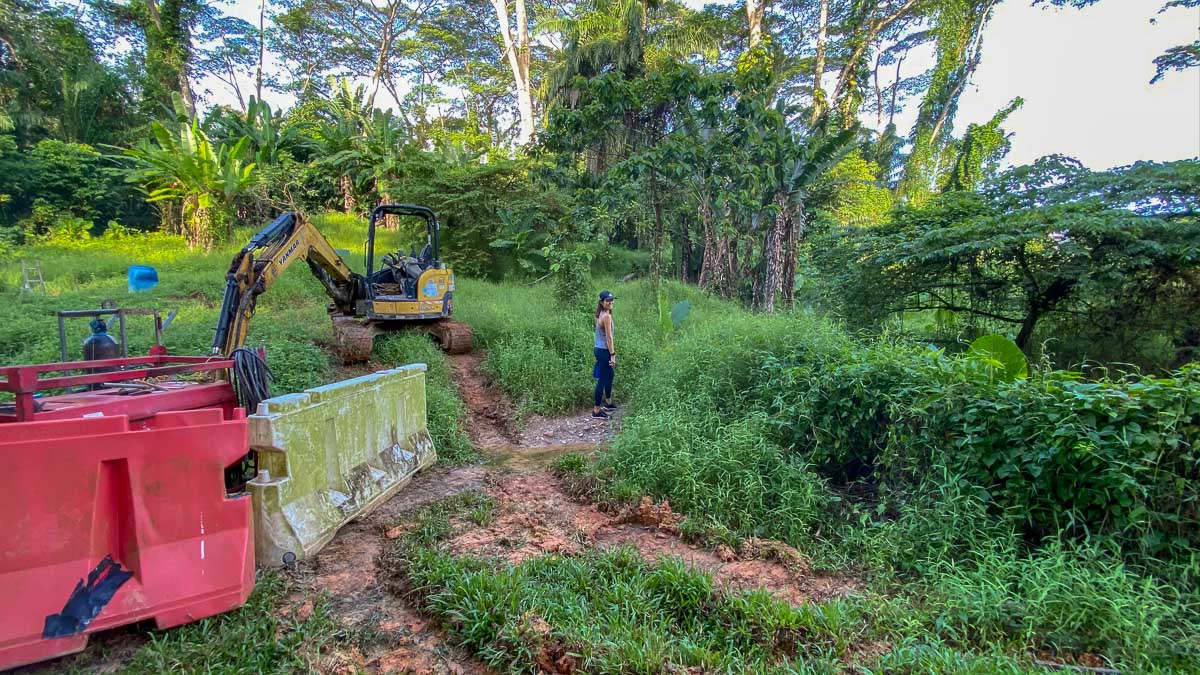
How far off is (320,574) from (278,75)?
34404 millimetres

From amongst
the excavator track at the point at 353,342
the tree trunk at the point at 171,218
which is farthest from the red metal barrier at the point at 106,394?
the tree trunk at the point at 171,218

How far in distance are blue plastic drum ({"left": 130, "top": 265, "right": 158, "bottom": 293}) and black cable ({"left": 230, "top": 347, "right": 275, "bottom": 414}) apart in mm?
9044

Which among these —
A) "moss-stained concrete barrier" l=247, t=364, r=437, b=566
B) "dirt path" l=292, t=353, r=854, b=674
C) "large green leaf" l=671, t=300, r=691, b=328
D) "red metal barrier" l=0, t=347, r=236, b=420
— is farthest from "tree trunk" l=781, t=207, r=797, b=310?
"red metal barrier" l=0, t=347, r=236, b=420

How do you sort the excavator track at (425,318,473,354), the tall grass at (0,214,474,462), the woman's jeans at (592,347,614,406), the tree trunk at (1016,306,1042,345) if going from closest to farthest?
the tall grass at (0,214,474,462)
the woman's jeans at (592,347,614,406)
the excavator track at (425,318,473,354)
the tree trunk at (1016,306,1042,345)

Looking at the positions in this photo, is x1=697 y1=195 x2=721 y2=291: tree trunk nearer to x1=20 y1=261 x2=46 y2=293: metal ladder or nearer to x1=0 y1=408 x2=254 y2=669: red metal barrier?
x1=0 y1=408 x2=254 y2=669: red metal barrier

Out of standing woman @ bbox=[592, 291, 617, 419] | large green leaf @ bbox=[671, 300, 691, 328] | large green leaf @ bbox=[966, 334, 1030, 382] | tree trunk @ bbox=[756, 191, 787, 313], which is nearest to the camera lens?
large green leaf @ bbox=[966, 334, 1030, 382]

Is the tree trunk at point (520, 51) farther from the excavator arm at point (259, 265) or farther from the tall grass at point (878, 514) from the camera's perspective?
the tall grass at point (878, 514)

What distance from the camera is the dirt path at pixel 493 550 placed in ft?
8.88

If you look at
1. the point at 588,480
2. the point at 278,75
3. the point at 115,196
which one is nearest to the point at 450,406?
the point at 588,480

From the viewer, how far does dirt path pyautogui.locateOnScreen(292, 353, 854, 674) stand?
2.71m

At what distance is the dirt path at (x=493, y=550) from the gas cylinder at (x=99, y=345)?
2351 mm

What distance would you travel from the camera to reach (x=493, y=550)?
3652 mm

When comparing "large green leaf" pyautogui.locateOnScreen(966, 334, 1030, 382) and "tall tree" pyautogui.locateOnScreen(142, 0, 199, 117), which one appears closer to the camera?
"large green leaf" pyautogui.locateOnScreen(966, 334, 1030, 382)

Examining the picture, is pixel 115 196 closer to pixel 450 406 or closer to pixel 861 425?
pixel 450 406
